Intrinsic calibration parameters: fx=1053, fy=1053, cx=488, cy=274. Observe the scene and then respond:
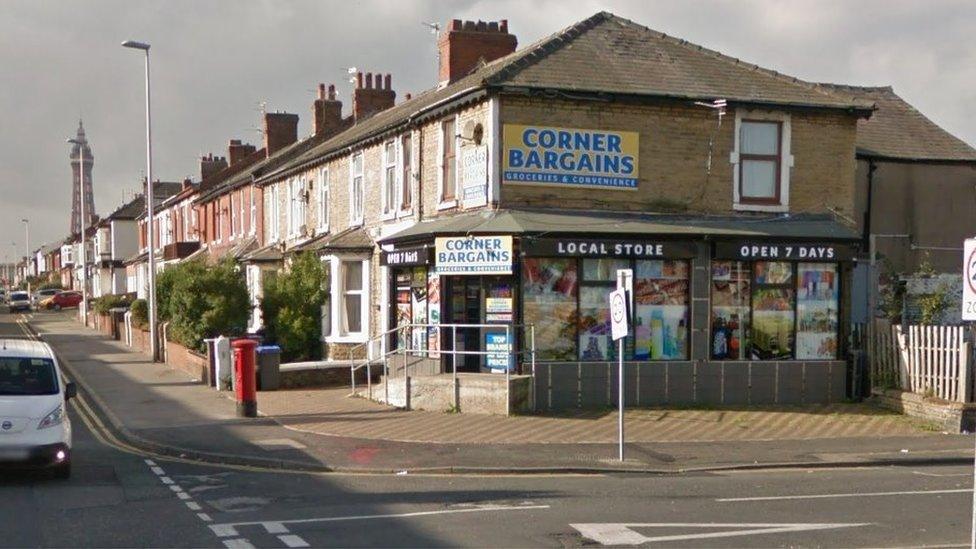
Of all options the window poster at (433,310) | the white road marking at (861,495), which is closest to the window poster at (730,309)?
the window poster at (433,310)

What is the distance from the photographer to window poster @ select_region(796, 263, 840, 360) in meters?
20.4

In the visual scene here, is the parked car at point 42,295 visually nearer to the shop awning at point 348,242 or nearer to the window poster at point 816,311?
the shop awning at point 348,242

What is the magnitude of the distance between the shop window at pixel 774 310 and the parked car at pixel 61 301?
7090cm

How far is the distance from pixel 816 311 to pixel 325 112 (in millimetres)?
24674

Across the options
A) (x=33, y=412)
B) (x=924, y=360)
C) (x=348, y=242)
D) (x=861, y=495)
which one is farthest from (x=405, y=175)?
(x=861, y=495)

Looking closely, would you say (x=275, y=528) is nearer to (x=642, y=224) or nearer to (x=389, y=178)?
(x=642, y=224)

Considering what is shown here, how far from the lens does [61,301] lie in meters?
81.4

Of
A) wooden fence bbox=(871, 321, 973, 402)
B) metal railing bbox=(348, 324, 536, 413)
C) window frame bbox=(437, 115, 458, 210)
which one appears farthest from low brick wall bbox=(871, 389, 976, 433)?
window frame bbox=(437, 115, 458, 210)

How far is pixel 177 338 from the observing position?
30.3 metres

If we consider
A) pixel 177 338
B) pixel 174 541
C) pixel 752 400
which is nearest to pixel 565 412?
pixel 752 400

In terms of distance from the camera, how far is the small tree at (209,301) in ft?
92.8

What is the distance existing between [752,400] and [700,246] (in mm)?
3071

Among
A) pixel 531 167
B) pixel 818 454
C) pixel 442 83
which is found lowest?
pixel 818 454

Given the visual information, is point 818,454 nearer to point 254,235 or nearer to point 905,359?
point 905,359
